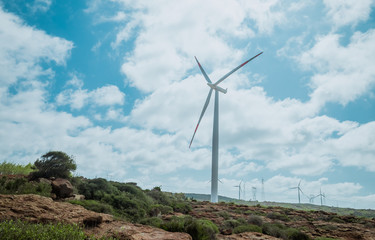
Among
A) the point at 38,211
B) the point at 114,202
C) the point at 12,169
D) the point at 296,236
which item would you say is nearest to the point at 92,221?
the point at 38,211

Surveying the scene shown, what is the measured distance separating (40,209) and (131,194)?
44.6ft

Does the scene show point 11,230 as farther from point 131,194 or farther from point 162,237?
point 131,194

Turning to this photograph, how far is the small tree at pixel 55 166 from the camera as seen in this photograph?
22953 mm

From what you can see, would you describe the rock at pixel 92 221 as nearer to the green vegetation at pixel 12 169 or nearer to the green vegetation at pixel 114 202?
the green vegetation at pixel 114 202

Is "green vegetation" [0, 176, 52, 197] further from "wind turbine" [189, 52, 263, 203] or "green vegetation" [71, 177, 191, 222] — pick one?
"wind turbine" [189, 52, 263, 203]

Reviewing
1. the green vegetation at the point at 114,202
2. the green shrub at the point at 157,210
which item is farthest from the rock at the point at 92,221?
the green shrub at the point at 157,210

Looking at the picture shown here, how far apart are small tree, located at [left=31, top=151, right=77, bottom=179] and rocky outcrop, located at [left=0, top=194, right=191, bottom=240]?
400 inches

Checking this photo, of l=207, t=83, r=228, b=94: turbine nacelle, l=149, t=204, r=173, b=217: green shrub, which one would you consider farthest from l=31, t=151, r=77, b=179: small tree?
l=207, t=83, r=228, b=94: turbine nacelle

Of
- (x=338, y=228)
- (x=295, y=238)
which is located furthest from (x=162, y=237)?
(x=338, y=228)

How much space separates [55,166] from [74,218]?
43.2 feet

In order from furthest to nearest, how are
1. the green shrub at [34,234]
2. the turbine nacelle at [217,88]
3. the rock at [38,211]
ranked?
the turbine nacelle at [217,88], the rock at [38,211], the green shrub at [34,234]

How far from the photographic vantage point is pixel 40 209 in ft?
40.7

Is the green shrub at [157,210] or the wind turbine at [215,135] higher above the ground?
the wind turbine at [215,135]

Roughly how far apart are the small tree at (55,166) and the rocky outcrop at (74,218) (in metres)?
10.2
